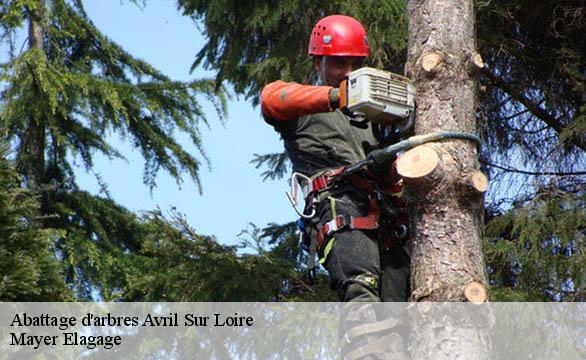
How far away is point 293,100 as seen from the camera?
5.21 metres

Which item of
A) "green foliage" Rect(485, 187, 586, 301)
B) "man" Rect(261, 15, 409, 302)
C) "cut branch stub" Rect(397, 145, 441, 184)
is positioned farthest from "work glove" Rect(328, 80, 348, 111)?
"green foliage" Rect(485, 187, 586, 301)

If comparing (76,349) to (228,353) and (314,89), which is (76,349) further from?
(314,89)

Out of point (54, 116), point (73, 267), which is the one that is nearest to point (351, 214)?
point (73, 267)

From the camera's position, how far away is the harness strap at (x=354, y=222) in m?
5.15

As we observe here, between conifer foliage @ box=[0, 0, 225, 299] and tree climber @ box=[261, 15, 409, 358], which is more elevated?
conifer foliage @ box=[0, 0, 225, 299]

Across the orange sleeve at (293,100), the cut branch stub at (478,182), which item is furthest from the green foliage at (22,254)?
the cut branch stub at (478,182)

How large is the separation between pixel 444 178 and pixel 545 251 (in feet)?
8.11

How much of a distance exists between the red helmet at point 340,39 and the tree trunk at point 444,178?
0.48m

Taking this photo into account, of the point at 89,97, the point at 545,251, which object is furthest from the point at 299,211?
the point at 89,97

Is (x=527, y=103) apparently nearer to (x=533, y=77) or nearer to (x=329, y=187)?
(x=533, y=77)

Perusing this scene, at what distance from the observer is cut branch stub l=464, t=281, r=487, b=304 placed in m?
4.50

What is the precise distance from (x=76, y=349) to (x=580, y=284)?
3515 millimetres

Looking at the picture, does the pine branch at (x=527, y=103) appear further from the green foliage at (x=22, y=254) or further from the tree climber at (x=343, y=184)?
the green foliage at (x=22, y=254)

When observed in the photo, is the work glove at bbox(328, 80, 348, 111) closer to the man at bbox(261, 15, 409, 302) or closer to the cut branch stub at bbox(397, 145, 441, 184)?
the man at bbox(261, 15, 409, 302)
